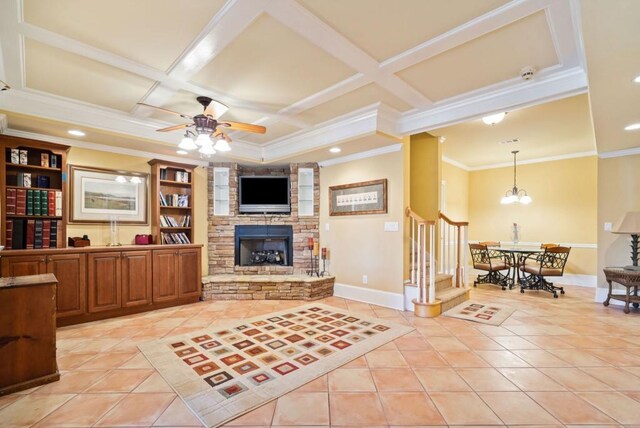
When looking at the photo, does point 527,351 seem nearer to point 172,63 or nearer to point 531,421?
point 531,421

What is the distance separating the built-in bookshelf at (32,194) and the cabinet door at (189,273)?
4.80ft

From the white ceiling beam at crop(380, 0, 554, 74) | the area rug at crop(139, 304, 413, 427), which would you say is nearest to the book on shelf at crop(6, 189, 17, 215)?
the area rug at crop(139, 304, 413, 427)

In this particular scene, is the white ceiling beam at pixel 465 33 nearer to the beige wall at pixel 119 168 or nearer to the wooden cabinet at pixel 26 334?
the wooden cabinet at pixel 26 334

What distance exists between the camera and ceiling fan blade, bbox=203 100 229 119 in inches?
127

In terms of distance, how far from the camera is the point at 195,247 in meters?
4.77

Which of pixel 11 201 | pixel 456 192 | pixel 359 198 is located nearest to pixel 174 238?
pixel 11 201

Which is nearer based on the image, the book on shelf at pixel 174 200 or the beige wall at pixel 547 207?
the book on shelf at pixel 174 200

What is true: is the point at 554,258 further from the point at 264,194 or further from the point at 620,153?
the point at 264,194

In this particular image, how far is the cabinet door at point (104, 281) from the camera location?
376 cm

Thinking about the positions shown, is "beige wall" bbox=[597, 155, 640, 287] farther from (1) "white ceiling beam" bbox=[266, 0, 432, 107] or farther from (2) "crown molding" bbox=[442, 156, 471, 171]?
(1) "white ceiling beam" bbox=[266, 0, 432, 107]

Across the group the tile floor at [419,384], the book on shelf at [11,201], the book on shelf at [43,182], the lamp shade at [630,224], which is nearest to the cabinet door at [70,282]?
the tile floor at [419,384]

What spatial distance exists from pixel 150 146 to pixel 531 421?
203 inches

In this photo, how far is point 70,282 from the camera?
3604 millimetres

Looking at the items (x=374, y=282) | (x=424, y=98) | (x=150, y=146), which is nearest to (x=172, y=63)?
(x=150, y=146)
